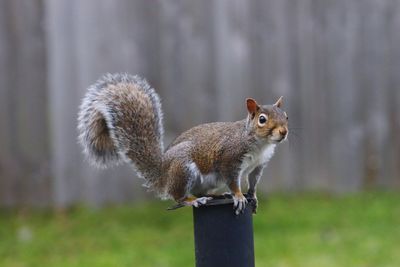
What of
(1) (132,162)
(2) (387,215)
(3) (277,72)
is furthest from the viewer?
(3) (277,72)

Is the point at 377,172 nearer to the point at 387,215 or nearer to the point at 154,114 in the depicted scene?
the point at 387,215

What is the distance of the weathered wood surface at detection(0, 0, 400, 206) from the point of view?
5348 mm

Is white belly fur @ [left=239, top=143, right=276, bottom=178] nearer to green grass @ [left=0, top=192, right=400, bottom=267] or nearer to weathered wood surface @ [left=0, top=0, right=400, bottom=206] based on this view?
green grass @ [left=0, top=192, right=400, bottom=267]

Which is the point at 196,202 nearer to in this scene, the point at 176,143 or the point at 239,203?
the point at 239,203

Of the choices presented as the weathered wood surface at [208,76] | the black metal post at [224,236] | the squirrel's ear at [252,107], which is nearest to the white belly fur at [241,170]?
the squirrel's ear at [252,107]

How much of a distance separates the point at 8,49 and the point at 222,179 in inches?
124

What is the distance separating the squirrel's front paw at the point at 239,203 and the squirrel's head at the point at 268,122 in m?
0.19

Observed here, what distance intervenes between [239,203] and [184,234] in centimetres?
276

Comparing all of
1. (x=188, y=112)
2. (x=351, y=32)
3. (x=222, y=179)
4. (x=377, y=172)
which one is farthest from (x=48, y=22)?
(x=222, y=179)

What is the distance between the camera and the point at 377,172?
228 inches

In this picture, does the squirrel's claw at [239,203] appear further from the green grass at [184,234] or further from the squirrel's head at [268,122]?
the green grass at [184,234]

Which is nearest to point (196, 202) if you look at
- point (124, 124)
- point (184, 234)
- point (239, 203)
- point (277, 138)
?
point (239, 203)

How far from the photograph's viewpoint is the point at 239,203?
2.26 m

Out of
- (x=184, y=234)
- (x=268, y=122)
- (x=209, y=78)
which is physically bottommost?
(x=184, y=234)
